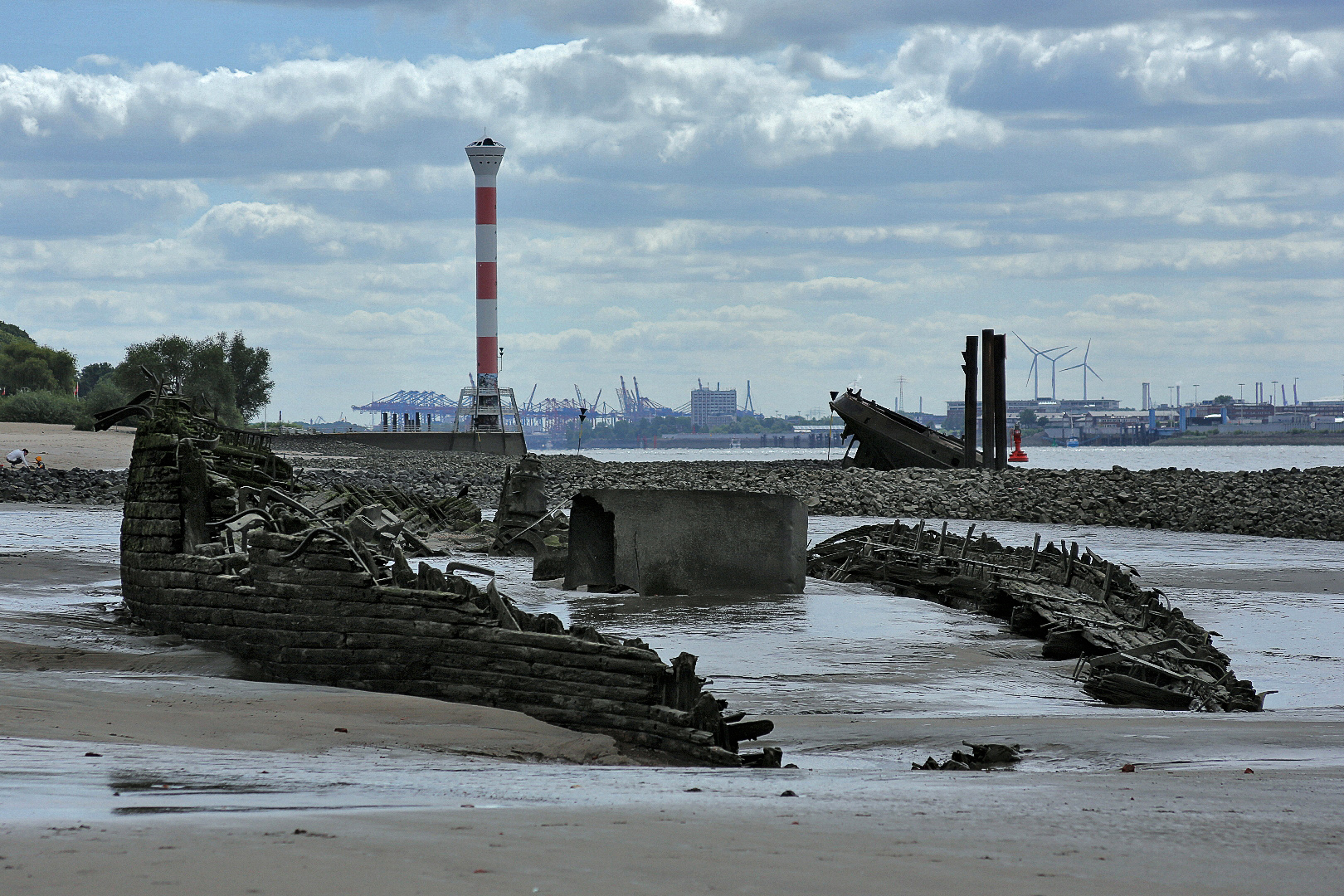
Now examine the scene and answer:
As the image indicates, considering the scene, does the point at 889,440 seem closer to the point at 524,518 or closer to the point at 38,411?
the point at 524,518

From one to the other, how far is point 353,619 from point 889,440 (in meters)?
42.4

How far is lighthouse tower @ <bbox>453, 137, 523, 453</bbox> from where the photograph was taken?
243ft

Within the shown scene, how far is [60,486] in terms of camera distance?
37.1 m

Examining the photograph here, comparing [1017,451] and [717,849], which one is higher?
[1017,451]

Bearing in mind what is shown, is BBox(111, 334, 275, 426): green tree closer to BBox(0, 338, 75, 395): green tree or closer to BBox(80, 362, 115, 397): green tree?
BBox(0, 338, 75, 395): green tree

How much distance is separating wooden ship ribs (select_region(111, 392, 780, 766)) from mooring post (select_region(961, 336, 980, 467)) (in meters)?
34.0

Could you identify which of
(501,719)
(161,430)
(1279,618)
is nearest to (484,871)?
(501,719)

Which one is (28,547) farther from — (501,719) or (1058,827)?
(1058,827)

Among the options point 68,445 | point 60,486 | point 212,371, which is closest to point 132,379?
point 212,371

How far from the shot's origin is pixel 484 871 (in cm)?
385

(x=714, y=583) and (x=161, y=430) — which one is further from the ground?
(x=161, y=430)

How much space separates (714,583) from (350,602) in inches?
296

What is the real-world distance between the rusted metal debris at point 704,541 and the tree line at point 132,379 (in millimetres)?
56884

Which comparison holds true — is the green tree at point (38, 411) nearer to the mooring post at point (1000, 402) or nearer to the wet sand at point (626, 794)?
the mooring post at point (1000, 402)
